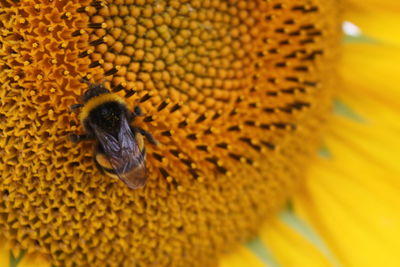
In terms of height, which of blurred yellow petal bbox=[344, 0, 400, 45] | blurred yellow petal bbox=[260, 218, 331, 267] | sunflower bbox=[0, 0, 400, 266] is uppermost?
blurred yellow petal bbox=[344, 0, 400, 45]

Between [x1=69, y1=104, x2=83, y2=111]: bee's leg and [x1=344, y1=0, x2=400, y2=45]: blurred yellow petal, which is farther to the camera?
[x1=344, y1=0, x2=400, y2=45]: blurred yellow petal

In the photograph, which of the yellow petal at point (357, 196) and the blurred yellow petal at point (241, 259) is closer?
the blurred yellow petal at point (241, 259)

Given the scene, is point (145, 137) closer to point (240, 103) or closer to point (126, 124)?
point (126, 124)

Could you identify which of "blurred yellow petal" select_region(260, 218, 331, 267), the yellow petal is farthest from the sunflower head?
the yellow petal

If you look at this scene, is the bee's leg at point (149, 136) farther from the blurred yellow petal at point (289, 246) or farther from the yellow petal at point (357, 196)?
the yellow petal at point (357, 196)

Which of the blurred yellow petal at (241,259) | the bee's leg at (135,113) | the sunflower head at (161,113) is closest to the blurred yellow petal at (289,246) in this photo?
the blurred yellow petal at (241,259)

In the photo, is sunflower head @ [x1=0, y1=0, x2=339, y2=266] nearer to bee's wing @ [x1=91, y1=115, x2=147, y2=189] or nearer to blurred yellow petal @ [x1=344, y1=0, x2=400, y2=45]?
bee's wing @ [x1=91, y1=115, x2=147, y2=189]
